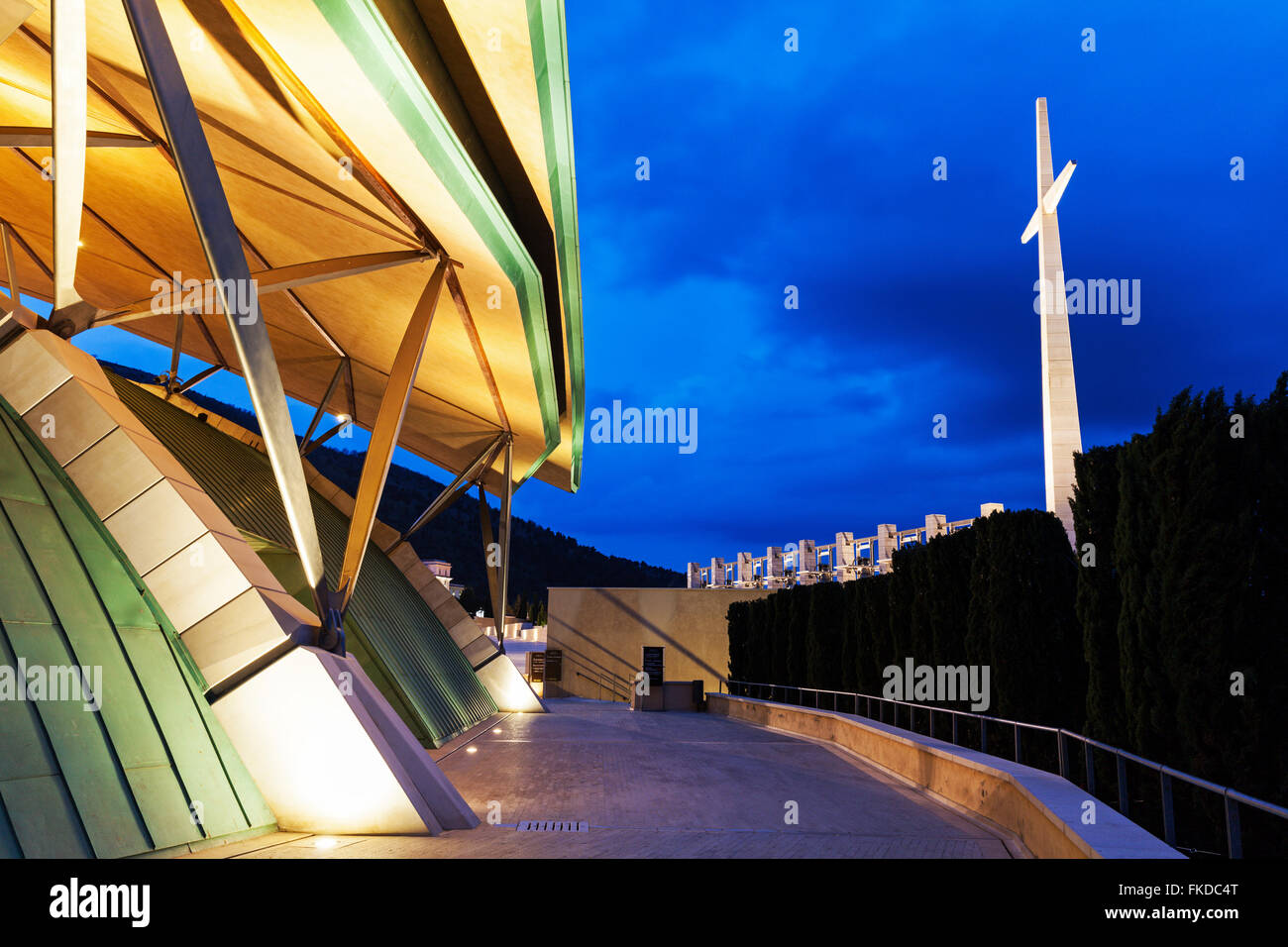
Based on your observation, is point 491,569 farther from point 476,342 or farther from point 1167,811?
point 1167,811

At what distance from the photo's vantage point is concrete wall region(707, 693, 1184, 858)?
5.50 metres

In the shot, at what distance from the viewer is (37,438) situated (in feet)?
25.9

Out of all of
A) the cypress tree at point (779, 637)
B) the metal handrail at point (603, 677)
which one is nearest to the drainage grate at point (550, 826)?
the cypress tree at point (779, 637)

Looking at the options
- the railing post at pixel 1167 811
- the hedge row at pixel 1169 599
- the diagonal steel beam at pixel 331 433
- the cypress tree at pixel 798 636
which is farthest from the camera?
the cypress tree at pixel 798 636

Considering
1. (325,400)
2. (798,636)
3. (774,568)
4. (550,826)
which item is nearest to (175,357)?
(325,400)

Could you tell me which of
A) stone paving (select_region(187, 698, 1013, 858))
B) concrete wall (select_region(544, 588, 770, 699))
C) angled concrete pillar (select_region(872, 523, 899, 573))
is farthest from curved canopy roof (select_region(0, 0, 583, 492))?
concrete wall (select_region(544, 588, 770, 699))

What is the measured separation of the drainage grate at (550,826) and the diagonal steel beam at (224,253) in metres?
2.45

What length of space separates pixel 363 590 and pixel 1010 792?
47.6 feet

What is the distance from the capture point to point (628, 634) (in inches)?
1508

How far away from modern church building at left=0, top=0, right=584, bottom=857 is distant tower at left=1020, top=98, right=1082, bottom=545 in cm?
1999

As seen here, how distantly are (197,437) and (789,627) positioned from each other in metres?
17.0

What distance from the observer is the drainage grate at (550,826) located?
8.18 m

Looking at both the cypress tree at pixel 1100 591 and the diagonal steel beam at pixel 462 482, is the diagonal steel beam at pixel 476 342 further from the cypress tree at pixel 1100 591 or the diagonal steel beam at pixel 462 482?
the cypress tree at pixel 1100 591
